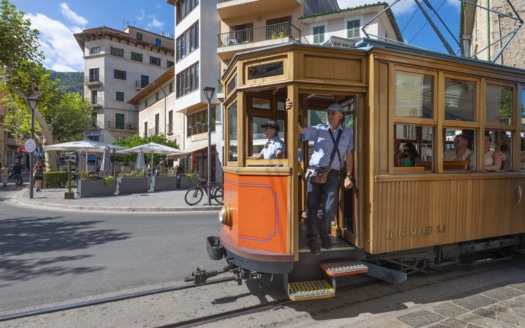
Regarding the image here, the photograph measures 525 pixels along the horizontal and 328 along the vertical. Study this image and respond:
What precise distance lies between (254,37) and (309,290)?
21.6 m

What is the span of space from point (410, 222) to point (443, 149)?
40.0 inches

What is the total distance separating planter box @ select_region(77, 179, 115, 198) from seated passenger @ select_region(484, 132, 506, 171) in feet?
48.2

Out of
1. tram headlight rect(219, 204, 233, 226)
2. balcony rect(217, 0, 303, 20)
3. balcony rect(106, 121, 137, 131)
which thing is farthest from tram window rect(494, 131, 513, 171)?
balcony rect(106, 121, 137, 131)

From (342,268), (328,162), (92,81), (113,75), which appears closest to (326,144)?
(328,162)

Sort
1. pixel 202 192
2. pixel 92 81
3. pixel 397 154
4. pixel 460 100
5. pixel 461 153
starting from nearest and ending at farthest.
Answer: pixel 460 100, pixel 397 154, pixel 461 153, pixel 202 192, pixel 92 81

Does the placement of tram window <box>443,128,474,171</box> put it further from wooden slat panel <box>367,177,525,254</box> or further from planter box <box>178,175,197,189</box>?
planter box <box>178,175,197,189</box>

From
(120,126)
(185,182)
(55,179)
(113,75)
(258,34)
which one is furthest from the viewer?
(120,126)

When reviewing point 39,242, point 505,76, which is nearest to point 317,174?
point 505,76

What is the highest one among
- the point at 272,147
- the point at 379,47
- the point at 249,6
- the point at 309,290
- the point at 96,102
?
the point at 249,6

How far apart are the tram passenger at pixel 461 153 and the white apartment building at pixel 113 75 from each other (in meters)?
46.1

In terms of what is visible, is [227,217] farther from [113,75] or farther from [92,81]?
[92,81]

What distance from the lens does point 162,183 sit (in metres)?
17.9

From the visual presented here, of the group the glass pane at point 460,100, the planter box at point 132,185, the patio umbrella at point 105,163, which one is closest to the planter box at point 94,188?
the planter box at point 132,185

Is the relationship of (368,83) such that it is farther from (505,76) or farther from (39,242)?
(39,242)
